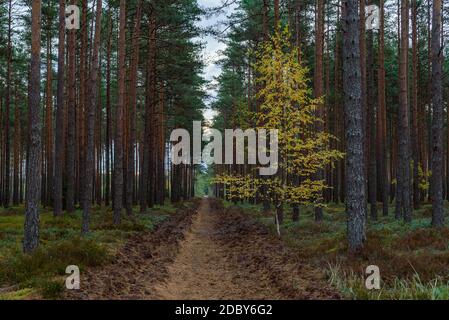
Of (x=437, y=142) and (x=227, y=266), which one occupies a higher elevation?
(x=437, y=142)

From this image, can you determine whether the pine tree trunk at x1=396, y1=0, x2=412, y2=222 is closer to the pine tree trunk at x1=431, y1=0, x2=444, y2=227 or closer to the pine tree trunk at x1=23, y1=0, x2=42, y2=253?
the pine tree trunk at x1=431, y1=0, x2=444, y2=227

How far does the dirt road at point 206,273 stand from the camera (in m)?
7.26

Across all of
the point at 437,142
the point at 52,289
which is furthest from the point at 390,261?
the point at 437,142

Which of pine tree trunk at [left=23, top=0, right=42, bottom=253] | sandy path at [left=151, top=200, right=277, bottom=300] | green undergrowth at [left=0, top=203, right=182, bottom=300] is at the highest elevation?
pine tree trunk at [left=23, top=0, right=42, bottom=253]

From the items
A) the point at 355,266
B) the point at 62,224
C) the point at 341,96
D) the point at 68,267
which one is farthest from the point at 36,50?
the point at 341,96

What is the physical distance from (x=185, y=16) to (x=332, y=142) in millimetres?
14792

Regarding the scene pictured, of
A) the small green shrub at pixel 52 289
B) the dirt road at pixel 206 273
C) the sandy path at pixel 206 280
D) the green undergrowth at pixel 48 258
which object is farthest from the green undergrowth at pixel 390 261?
the green undergrowth at pixel 48 258

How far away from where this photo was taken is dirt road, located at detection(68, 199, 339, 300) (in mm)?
Result: 7258

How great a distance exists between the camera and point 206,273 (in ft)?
32.0

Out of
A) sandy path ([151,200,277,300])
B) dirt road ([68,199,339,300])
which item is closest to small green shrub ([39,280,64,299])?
dirt road ([68,199,339,300])

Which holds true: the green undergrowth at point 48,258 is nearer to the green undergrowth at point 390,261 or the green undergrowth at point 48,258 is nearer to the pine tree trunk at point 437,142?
the green undergrowth at point 390,261

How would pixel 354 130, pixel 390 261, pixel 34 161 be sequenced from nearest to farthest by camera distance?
pixel 390 261 → pixel 354 130 → pixel 34 161

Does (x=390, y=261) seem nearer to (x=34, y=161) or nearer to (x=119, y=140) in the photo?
(x=34, y=161)

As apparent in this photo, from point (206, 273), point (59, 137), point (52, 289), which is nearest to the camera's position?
point (52, 289)
